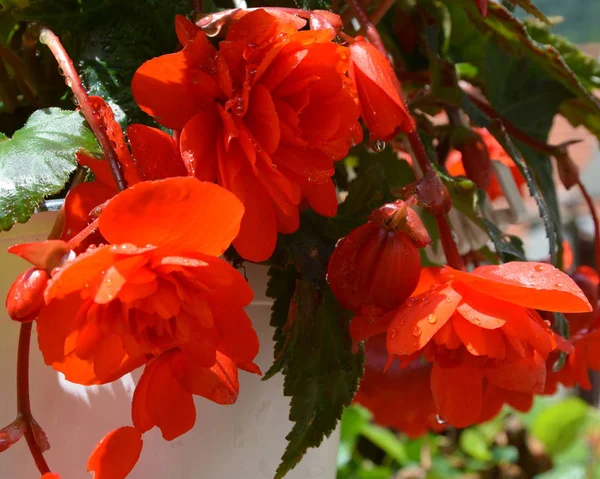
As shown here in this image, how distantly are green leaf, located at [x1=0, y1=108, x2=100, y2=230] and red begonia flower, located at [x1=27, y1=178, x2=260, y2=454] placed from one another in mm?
53

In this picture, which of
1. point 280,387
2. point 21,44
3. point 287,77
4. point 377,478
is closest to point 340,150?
point 287,77

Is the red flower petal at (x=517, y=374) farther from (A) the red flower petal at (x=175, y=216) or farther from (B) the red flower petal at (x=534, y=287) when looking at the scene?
(A) the red flower petal at (x=175, y=216)

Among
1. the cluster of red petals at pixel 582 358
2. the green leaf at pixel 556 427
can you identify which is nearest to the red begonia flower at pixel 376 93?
the cluster of red petals at pixel 582 358

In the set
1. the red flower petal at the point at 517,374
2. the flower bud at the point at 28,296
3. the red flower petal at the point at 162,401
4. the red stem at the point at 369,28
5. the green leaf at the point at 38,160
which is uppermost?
the red stem at the point at 369,28

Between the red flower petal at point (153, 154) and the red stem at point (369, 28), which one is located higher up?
the red stem at point (369, 28)

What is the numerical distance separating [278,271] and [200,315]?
0.12 metres

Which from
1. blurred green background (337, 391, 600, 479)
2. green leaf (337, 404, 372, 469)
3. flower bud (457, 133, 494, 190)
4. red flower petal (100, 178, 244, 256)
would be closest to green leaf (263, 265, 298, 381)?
red flower petal (100, 178, 244, 256)

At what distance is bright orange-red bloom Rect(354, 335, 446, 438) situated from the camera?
587 mm

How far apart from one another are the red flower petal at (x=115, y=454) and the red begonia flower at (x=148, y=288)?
37 millimetres

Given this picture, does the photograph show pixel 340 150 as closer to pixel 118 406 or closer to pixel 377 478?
pixel 118 406

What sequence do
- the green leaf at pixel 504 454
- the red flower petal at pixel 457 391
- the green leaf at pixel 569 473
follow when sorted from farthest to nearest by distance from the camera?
the green leaf at pixel 504 454
the green leaf at pixel 569 473
the red flower petal at pixel 457 391

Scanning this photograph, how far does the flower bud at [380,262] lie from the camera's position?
0.95ft

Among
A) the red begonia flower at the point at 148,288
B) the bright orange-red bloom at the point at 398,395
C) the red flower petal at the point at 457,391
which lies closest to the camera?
the red begonia flower at the point at 148,288

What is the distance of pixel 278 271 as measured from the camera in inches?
13.9
